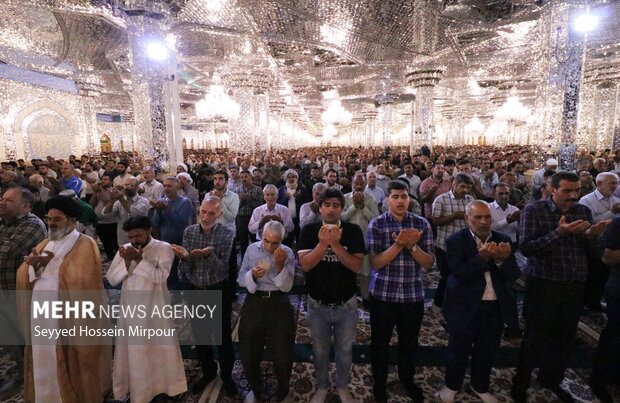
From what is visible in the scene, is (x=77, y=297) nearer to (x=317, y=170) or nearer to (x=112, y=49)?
(x=317, y=170)

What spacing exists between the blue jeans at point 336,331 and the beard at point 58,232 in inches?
57.7

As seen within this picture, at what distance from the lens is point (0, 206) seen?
7.39 feet

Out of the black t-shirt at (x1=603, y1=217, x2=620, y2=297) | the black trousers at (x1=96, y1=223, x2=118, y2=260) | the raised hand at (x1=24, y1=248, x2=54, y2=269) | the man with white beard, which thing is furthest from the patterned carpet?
the black trousers at (x1=96, y1=223, x2=118, y2=260)

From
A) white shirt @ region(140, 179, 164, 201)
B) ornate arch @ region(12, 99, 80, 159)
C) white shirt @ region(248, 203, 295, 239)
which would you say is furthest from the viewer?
ornate arch @ region(12, 99, 80, 159)

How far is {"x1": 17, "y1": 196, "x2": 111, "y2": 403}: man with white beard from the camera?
1.93 metres

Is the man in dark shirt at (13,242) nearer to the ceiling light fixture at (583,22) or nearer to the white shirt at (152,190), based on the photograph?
the white shirt at (152,190)

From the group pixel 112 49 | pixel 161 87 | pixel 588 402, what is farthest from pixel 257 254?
pixel 112 49

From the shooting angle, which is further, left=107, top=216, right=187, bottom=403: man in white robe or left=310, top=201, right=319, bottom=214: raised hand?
left=310, top=201, right=319, bottom=214: raised hand

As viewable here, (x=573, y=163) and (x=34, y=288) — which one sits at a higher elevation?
(x=573, y=163)

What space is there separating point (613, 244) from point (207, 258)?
2433 mm

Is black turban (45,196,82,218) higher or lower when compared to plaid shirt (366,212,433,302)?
higher

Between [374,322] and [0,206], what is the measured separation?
2.53 metres

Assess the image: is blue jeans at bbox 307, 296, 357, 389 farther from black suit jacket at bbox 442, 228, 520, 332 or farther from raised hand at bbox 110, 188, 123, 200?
raised hand at bbox 110, 188, 123, 200

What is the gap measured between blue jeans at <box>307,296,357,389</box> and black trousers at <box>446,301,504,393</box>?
2.10 feet
